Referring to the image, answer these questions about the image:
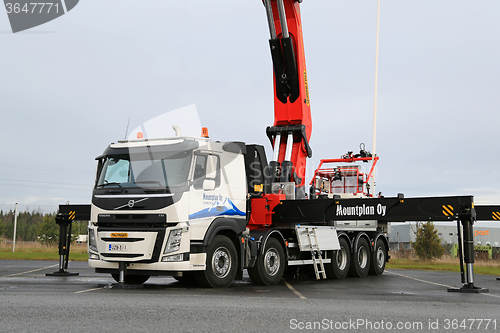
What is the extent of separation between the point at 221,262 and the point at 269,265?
5.70ft

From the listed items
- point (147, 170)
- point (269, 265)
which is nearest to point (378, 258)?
point (269, 265)

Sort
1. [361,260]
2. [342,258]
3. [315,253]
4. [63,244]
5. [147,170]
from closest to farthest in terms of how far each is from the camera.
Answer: [147,170] < [315,253] < [63,244] < [342,258] < [361,260]

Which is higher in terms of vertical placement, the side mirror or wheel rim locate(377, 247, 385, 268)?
the side mirror

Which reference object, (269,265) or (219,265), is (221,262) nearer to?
(219,265)

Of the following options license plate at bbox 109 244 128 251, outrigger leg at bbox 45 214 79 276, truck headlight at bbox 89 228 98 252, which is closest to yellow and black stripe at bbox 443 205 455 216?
license plate at bbox 109 244 128 251

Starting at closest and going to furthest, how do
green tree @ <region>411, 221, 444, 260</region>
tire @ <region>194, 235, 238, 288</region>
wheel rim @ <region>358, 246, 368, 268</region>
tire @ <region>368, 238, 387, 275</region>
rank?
tire @ <region>194, 235, 238, 288</region>
wheel rim @ <region>358, 246, 368, 268</region>
tire @ <region>368, 238, 387, 275</region>
green tree @ <region>411, 221, 444, 260</region>

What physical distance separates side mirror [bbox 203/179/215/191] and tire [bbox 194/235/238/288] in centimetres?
106

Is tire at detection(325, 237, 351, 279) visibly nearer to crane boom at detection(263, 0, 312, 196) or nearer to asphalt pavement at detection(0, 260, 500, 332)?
crane boom at detection(263, 0, 312, 196)

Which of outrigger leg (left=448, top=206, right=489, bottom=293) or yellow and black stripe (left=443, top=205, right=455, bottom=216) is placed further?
yellow and black stripe (left=443, top=205, right=455, bottom=216)

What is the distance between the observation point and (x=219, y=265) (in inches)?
438

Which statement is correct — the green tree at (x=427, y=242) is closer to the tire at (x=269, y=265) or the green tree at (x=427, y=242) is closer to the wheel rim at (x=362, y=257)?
the wheel rim at (x=362, y=257)

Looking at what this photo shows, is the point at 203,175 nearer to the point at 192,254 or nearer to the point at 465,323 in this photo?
the point at 192,254

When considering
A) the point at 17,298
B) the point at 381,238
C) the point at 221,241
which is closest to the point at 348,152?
the point at 381,238

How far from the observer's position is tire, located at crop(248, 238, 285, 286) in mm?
12109
